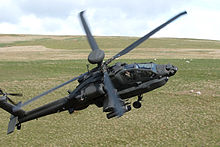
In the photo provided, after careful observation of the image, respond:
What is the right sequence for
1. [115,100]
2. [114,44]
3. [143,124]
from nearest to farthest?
[115,100]
[143,124]
[114,44]

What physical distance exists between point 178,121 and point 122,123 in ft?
14.8

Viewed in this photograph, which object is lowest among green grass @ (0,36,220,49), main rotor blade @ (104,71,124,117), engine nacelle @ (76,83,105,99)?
main rotor blade @ (104,71,124,117)

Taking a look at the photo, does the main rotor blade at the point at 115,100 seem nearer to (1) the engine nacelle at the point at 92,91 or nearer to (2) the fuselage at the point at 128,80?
(1) the engine nacelle at the point at 92,91

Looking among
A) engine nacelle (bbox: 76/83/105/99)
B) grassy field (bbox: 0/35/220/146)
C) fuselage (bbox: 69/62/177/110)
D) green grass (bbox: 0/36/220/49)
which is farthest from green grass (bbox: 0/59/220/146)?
green grass (bbox: 0/36/220/49)

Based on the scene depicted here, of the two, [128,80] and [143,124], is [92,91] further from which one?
[143,124]

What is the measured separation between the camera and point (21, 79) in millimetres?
34406

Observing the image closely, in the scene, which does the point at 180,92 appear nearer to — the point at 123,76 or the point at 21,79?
the point at 123,76

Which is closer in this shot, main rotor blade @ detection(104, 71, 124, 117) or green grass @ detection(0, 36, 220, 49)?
main rotor blade @ detection(104, 71, 124, 117)

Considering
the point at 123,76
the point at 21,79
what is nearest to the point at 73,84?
the point at 21,79

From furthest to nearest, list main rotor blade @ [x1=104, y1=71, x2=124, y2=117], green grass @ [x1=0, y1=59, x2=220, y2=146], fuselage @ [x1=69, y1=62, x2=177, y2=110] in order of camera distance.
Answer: green grass @ [x1=0, y1=59, x2=220, y2=146], fuselage @ [x1=69, y1=62, x2=177, y2=110], main rotor blade @ [x1=104, y1=71, x2=124, y2=117]

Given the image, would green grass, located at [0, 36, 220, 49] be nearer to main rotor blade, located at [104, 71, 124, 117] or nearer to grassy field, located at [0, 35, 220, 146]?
grassy field, located at [0, 35, 220, 146]

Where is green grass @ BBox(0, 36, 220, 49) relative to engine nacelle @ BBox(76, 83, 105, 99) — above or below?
above

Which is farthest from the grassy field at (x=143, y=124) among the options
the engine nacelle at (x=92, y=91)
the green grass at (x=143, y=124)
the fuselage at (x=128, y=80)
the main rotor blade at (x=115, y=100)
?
the main rotor blade at (x=115, y=100)

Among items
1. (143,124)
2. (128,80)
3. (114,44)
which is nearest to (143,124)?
(143,124)
